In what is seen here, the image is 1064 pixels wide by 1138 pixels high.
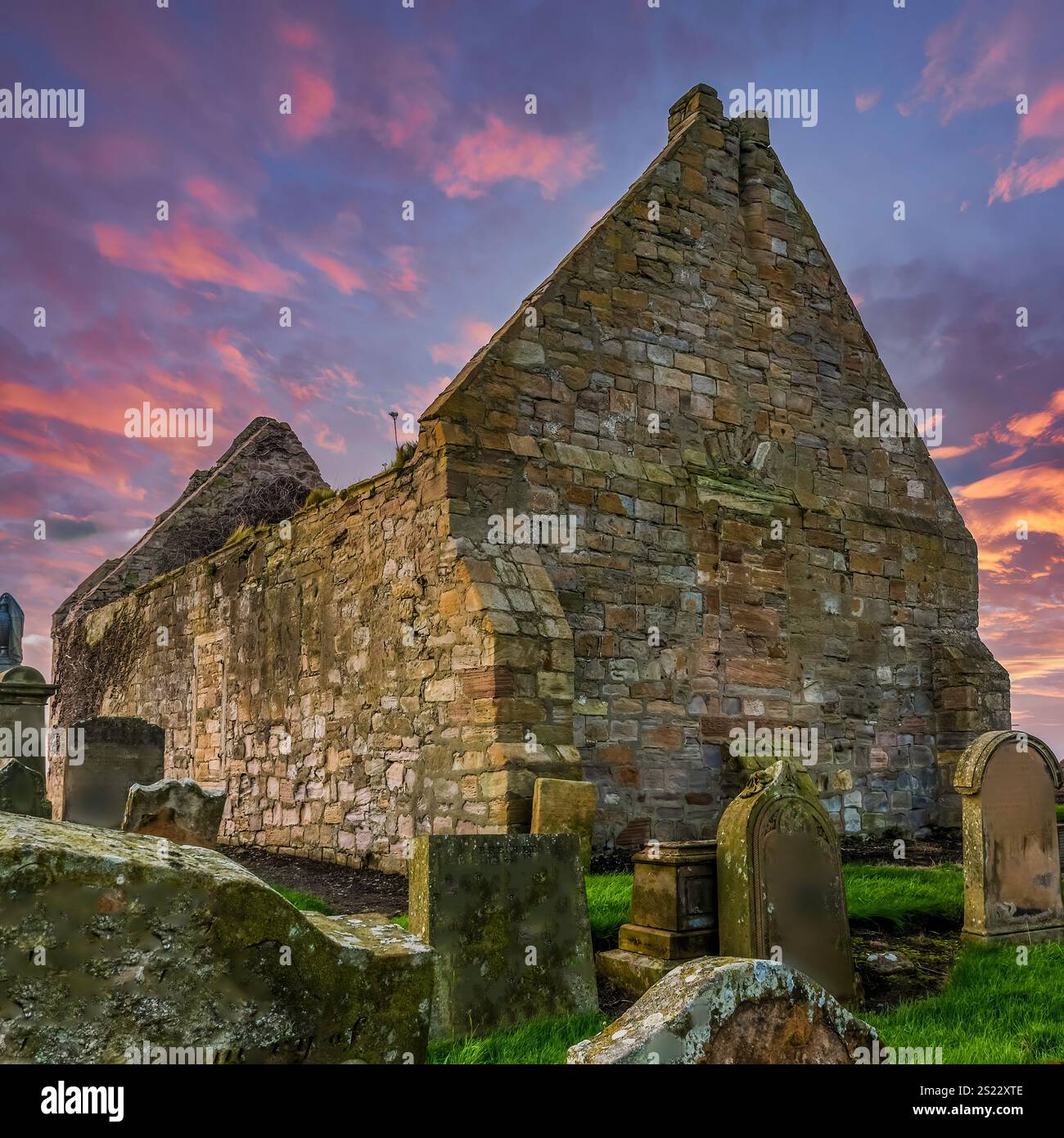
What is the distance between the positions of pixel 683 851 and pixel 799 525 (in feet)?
20.8

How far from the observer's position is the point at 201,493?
1866 centimetres

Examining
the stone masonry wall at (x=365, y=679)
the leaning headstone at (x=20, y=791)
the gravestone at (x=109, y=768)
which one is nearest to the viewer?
the stone masonry wall at (x=365, y=679)

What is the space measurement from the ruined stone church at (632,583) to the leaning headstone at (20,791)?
9.33ft

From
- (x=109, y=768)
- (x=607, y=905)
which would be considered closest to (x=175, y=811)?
(x=109, y=768)

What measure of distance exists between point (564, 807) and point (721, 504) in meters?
4.23

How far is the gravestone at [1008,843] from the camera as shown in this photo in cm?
671

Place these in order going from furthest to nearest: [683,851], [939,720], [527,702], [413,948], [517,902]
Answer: [939,720], [527,702], [683,851], [517,902], [413,948]

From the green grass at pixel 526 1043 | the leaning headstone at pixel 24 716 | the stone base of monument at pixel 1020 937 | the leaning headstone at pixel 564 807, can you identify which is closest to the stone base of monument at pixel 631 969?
the green grass at pixel 526 1043

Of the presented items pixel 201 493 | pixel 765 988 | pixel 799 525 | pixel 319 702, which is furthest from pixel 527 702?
pixel 201 493

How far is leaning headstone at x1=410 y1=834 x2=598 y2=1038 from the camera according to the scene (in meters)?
4.96

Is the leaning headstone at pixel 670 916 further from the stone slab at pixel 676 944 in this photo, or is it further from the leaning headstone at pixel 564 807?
the leaning headstone at pixel 564 807

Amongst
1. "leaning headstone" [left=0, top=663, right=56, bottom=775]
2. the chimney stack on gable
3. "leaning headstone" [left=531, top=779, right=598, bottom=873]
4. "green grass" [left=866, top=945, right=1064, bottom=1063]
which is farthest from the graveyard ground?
the chimney stack on gable

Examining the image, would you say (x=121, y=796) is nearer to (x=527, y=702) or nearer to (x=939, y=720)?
(x=527, y=702)

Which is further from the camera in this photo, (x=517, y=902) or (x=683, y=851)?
(x=683, y=851)
